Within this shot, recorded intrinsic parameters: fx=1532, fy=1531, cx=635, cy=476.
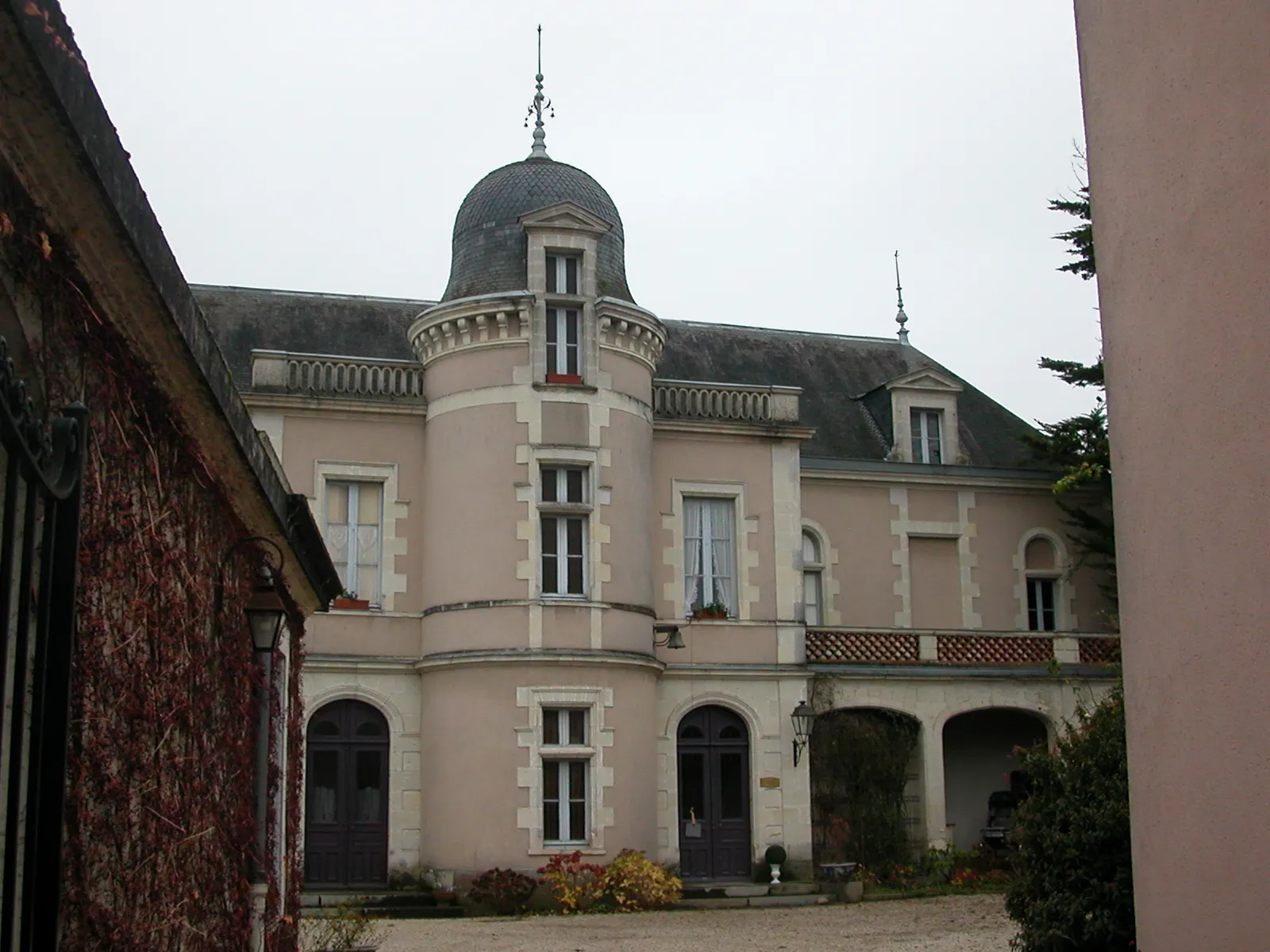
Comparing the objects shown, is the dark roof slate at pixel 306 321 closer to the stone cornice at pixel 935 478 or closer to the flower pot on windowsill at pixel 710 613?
the flower pot on windowsill at pixel 710 613

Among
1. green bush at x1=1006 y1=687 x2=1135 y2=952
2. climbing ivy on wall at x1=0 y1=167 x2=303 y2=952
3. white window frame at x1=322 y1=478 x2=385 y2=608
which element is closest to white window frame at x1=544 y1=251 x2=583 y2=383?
white window frame at x1=322 y1=478 x2=385 y2=608

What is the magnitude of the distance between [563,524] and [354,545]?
283cm

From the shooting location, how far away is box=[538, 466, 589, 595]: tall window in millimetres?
19609

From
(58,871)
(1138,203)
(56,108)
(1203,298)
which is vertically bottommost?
(58,871)

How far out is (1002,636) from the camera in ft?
73.6

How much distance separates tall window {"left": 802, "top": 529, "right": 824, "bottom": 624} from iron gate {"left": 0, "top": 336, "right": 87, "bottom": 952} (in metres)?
20.3

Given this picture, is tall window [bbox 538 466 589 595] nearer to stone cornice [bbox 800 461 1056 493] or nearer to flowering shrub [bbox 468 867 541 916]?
flowering shrub [bbox 468 867 541 916]

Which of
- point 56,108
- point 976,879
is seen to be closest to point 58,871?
point 56,108

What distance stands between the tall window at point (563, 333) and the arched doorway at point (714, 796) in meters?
4.93

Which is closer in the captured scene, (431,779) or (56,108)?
(56,108)

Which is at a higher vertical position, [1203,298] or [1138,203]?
[1138,203]

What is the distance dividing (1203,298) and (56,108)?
14.7 feet

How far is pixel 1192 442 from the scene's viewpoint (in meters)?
6.05

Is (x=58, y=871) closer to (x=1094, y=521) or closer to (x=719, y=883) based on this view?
(x=719, y=883)
